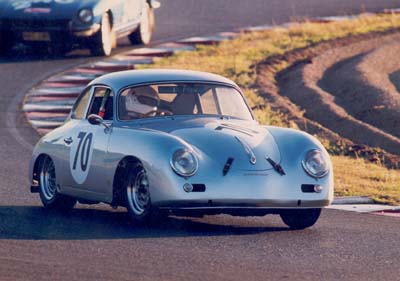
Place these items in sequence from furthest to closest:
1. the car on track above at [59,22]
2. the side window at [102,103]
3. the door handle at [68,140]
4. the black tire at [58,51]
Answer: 1. the black tire at [58,51]
2. the car on track above at [59,22]
3. the door handle at [68,140]
4. the side window at [102,103]

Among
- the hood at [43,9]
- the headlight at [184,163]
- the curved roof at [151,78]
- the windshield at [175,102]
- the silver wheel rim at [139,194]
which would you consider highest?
the curved roof at [151,78]

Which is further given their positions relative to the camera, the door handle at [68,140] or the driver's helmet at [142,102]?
the door handle at [68,140]

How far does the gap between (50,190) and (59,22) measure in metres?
10.4

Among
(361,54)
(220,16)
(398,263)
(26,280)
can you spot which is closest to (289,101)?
(361,54)

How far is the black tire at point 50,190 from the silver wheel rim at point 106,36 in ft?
34.6

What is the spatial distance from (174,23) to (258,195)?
18.0m

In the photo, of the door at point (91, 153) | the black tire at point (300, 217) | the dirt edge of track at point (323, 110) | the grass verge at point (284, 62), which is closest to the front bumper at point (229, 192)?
the black tire at point (300, 217)

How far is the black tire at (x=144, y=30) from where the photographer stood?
79.2ft

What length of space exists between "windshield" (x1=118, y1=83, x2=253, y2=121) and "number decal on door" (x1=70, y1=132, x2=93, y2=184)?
0.37 meters

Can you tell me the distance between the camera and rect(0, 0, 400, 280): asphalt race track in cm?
798

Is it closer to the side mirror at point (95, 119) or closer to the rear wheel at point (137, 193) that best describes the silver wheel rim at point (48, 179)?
the side mirror at point (95, 119)

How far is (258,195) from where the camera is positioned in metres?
9.61

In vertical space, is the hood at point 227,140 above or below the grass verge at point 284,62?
above

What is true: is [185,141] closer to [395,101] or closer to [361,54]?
[395,101]
